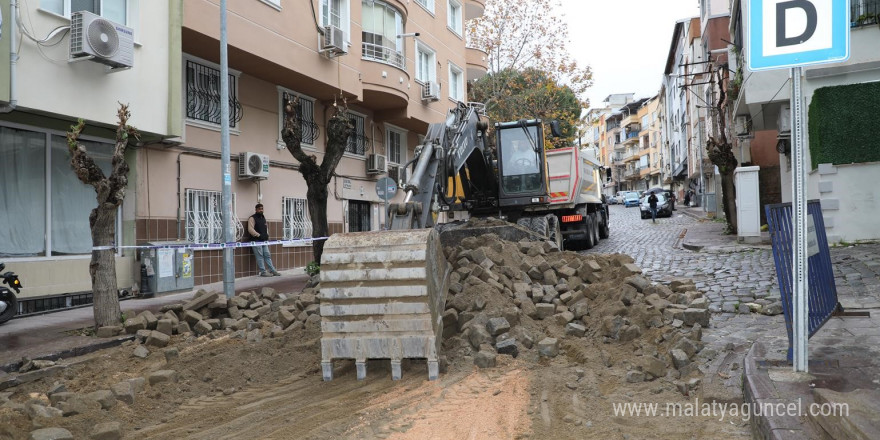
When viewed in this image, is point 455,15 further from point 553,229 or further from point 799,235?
point 799,235

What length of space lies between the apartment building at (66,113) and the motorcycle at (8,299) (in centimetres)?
106

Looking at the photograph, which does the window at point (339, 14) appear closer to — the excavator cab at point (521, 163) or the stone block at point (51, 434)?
the excavator cab at point (521, 163)

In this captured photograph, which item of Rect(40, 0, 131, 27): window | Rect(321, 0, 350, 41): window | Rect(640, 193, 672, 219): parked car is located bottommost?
Rect(640, 193, 672, 219): parked car

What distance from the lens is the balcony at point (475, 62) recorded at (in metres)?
26.5

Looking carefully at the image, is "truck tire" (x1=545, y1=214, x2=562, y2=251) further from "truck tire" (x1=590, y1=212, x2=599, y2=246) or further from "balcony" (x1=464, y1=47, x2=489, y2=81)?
"balcony" (x1=464, y1=47, x2=489, y2=81)

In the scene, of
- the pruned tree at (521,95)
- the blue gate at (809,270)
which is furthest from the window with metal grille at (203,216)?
the pruned tree at (521,95)

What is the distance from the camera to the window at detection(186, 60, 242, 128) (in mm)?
13086

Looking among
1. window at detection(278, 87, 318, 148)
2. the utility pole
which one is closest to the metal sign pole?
the utility pole

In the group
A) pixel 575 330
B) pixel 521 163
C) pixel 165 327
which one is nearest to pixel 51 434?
pixel 165 327

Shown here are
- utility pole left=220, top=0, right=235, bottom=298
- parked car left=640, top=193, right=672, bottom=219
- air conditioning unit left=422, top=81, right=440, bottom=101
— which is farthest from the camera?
parked car left=640, top=193, right=672, bottom=219

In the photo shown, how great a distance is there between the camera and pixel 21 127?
9.95 metres

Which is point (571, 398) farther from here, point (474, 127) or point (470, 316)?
point (474, 127)

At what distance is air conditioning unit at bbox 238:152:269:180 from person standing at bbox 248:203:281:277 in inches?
28.6

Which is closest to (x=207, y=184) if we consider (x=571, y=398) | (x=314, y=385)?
(x=314, y=385)
